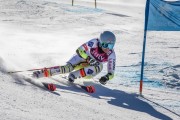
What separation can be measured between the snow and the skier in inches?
10.5

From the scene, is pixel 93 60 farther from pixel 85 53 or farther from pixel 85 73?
pixel 85 73

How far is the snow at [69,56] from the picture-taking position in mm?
5664

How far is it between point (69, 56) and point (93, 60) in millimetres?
3048

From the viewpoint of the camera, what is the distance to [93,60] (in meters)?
8.12

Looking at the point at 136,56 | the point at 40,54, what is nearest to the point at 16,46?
the point at 40,54

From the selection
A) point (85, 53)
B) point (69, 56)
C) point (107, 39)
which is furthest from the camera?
point (69, 56)

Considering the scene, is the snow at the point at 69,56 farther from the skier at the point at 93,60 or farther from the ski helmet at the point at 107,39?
the ski helmet at the point at 107,39

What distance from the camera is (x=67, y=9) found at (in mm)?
21781

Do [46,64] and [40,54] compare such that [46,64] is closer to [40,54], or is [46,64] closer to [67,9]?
[40,54]

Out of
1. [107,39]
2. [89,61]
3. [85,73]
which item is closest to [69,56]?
[89,61]

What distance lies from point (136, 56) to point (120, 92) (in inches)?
172

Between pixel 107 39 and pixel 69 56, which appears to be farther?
pixel 69 56

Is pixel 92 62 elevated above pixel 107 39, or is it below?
below

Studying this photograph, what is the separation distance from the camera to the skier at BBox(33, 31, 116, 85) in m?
7.79
